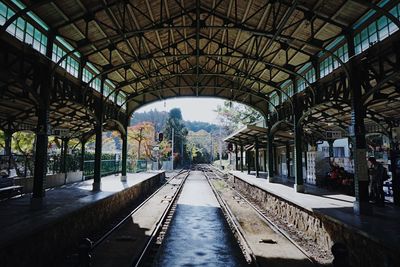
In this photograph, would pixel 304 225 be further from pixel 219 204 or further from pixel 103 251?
pixel 103 251

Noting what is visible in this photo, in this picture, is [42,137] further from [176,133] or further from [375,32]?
[176,133]

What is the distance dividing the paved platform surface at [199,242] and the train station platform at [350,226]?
2.53m

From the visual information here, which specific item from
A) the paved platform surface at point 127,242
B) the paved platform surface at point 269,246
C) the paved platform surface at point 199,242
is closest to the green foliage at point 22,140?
the paved platform surface at point 127,242

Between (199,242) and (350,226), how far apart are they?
3.90 meters

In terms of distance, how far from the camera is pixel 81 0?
8.92 metres

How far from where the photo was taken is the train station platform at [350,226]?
5262 mm

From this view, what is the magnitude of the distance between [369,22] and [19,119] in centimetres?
1609

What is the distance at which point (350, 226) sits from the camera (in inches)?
251

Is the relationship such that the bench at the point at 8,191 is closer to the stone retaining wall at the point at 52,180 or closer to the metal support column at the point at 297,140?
the stone retaining wall at the point at 52,180

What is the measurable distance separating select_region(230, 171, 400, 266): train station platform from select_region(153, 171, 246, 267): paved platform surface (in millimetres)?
2534

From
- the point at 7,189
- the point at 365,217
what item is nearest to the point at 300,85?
the point at 365,217

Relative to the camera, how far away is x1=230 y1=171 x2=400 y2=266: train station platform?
5.26m

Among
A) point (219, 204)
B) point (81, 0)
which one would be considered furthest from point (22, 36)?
point (219, 204)

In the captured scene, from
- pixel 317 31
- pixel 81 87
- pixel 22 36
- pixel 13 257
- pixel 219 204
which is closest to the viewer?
pixel 13 257
